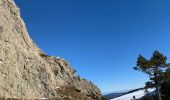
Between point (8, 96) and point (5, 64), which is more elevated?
point (5, 64)

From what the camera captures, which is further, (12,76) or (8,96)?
(12,76)

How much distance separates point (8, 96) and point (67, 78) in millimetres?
40461

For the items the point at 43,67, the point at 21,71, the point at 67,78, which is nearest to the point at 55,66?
the point at 67,78

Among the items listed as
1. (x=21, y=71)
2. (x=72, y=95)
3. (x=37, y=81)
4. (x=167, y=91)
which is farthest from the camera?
(x=167, y=91)

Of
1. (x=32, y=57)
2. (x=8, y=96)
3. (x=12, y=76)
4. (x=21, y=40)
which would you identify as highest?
(x=21, y=40)

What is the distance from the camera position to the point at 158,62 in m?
65.0

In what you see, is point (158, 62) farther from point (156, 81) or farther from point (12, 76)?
point (12, 76)

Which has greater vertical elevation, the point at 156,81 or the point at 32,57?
the point at 32,57

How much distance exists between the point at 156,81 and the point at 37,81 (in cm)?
2522

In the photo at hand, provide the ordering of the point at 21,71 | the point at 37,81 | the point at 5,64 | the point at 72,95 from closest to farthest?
the point at 5,64, the point at 21,71, the point at 37,81, the point at 72,95

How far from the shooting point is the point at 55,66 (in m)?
89.8

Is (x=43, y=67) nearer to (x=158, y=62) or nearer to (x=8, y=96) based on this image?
(x=8, y=96)

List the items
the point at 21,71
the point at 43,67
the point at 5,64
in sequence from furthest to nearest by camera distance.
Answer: the point at 43,67 → the point at 21,71 → the point at 5,64

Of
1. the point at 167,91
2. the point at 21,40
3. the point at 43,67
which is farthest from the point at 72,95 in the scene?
the point at 167,91
